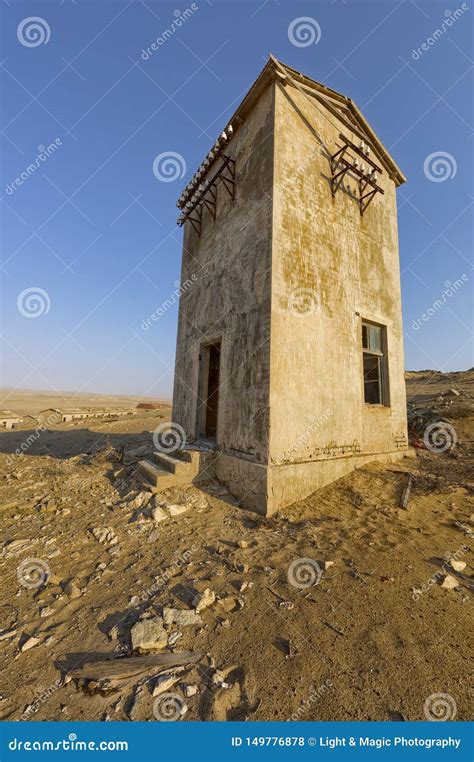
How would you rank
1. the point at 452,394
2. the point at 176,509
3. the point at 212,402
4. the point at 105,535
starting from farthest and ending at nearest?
the point at 452,394 < the point at 212,402 < the point at 176,509 < the point at 105,535

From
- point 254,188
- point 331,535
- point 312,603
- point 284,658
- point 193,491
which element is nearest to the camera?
point 284,658

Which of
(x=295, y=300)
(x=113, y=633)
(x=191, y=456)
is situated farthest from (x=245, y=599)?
(x=295, y=300)

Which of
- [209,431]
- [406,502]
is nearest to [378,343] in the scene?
[406,502]

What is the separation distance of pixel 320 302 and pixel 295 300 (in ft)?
2.28

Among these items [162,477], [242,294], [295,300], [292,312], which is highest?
[242,294]

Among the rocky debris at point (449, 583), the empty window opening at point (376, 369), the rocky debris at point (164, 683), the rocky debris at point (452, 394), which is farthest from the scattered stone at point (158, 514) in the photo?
the rocky debris at point (452, 394)

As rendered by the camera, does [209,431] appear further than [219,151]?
Yes

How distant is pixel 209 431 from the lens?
8297 millimetres

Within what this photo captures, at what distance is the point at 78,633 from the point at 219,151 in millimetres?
9451

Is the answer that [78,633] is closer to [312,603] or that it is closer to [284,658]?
[284,658]

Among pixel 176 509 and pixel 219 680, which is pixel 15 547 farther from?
pixel 219 680

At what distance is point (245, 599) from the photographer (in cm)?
292

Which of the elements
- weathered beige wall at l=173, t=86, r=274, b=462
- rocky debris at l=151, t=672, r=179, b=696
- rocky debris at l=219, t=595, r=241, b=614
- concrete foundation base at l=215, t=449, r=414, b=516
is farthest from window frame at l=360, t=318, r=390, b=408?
rocky debris at l=151, t=672, r=179, b=696

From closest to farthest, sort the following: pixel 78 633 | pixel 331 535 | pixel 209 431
A: pixel 78 633 < pixel 331 535 < pixel 209 431
